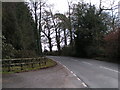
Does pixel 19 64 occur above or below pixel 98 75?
above

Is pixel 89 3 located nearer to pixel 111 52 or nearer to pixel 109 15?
pixel 109 15

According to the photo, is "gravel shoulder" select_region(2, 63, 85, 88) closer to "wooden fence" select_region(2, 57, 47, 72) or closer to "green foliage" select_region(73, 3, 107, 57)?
"wooden fence" select_region(2, 57, 47, 72)

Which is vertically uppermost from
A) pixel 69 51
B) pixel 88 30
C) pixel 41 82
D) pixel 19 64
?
pixel 88 30

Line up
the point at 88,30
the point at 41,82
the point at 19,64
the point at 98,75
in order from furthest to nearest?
the point at 88,30 < the point at 19,64 < the point at 98,75 < the point at 41,82

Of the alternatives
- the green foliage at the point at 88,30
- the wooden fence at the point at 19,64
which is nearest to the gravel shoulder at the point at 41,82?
the wooden fence at the point at 19,64

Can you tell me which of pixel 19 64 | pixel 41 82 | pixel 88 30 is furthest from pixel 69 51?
pixel 41 82

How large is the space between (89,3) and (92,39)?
26.5ft

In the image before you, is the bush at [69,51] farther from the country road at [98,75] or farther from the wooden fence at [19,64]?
the country road at [98,75]

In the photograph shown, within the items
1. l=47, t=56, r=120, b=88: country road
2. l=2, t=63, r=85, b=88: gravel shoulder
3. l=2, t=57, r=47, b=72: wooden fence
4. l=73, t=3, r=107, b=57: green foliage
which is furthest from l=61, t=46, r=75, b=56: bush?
l=2, t=63, r=85, b=88: gravel shoulder

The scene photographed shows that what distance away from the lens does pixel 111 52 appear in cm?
2950

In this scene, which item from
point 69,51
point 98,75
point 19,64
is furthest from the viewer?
point 69,51

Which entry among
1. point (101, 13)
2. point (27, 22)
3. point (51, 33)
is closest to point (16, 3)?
point (27, 22)

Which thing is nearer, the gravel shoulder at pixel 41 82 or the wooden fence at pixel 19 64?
the gravel shoulder at pixel 41 82

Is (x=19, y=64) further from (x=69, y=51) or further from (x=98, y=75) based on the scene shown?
(x=69, y=51)
